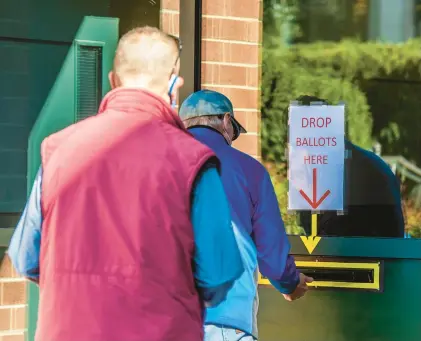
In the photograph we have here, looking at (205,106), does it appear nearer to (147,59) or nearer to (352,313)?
(147,59)

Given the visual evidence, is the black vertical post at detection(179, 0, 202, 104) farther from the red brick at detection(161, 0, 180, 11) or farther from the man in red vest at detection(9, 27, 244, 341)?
the man in red vest at detection(9, 27, 244, 341)

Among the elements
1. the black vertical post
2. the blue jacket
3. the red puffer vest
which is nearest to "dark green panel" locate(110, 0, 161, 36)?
the black vertical post

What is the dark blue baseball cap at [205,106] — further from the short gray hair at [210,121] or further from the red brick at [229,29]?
the red brick at [229,29]

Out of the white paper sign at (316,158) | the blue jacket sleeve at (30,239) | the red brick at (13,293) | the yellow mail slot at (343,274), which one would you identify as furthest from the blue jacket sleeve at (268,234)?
the red brick at (13,293)

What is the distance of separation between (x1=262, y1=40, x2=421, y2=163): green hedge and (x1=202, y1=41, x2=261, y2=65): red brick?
0.42ft

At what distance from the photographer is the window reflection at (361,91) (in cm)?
407

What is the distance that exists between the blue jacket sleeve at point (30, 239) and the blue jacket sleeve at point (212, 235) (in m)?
0.43

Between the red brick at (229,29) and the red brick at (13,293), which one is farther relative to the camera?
the red brick at (229,29)

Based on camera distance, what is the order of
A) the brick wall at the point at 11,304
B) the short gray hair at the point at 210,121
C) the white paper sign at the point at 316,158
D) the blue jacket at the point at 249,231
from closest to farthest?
the blue jacket at the point at 249,231 → the short gray hair at the point at 210,121 → the brick wall at the point at 11,304 → the white paper sign at the point at 316,158

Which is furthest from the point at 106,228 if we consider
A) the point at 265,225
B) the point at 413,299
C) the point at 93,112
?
the point at 413,299

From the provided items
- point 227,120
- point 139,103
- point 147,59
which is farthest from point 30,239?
point 227,120

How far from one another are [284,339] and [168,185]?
2385 millimetres

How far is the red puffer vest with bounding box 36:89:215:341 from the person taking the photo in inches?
70.6

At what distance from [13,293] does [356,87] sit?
2.26m
